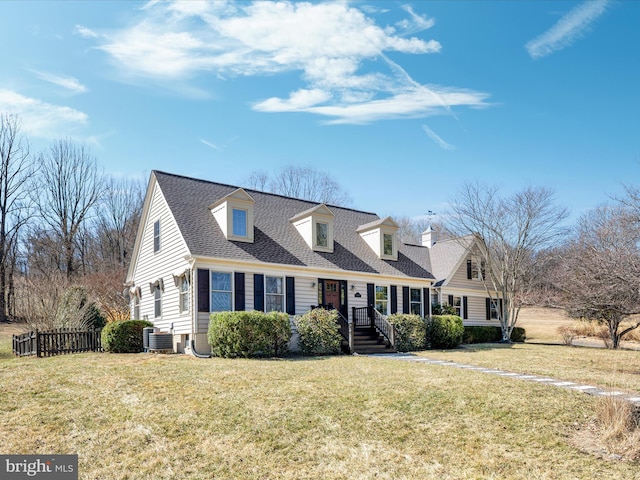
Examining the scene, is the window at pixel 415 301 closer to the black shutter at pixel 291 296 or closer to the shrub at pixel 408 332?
the shrub at pixel 408 332

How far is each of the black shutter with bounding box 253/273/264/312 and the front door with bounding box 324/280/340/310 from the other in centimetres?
289

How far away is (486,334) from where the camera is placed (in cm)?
2652

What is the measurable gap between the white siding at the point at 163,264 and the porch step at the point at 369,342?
19.9 feet

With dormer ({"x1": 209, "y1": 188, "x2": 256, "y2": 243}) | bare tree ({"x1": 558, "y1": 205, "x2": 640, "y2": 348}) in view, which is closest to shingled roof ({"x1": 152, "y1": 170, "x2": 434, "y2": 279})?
dormer ({"x1": 209, "y1": 188, "x2": 256, "y2": 243})

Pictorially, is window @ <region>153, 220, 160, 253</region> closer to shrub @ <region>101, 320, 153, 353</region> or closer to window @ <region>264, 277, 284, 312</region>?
shrub @ <region>101, 320, 153, 353</region>

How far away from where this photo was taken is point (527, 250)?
25453 mm

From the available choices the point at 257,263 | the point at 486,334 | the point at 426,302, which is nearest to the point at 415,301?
the point at 426,302

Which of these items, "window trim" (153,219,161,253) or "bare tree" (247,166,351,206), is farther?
"bare tree" (247,166,351,206)

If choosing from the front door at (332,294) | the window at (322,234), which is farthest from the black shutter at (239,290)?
the window at (322,234)

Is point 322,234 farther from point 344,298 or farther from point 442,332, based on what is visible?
point 442,332

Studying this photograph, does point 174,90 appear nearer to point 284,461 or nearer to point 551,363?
point 284,461

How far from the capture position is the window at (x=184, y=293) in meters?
16.4

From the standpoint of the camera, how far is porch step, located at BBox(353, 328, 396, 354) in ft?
57.3

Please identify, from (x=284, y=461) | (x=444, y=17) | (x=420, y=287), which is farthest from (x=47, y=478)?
(x=420, y=287)
